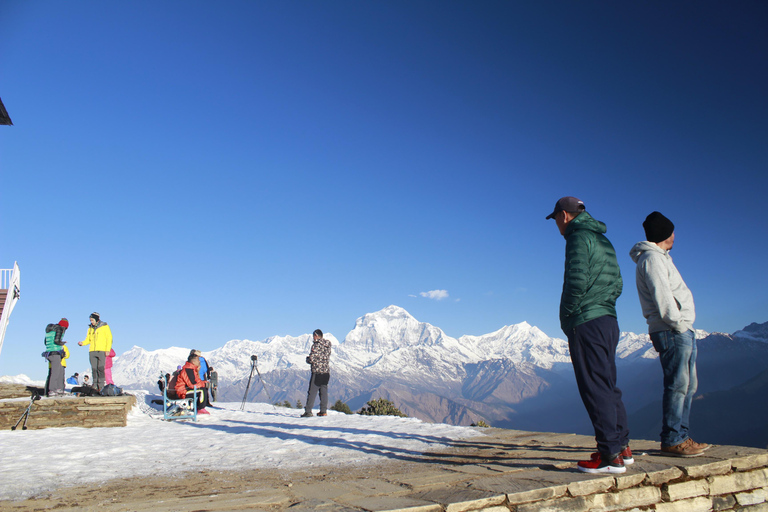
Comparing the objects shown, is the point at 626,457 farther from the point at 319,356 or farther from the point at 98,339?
the point at 98,339

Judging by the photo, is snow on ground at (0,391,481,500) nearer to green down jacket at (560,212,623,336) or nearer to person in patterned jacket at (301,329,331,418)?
person in patterned jacket at (301,329,331,418)

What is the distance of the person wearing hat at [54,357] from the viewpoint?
36.8ft

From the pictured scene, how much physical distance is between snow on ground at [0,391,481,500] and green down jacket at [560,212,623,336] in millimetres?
2693

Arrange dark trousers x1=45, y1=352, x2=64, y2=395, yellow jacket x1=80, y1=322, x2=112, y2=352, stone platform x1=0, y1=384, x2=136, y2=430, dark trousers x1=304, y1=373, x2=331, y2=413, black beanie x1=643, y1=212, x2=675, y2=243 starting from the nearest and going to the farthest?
1. black beanie x1=643, y1=212, x2=675, y2=243
2. stone platform x1=0, y1=384, x2=136, y2=430
3. dark trousers x1=45, y1=352, x2=64, y2=395
4. yellow jacket x1=80, y1=322, x2=112, y2=352
5. dark trousers x1=304, y1=373, x2=331, y2=413

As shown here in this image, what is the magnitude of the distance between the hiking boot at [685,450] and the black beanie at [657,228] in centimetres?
221

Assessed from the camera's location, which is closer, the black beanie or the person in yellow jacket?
the black beanie

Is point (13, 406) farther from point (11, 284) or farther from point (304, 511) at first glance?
point (11, 284)

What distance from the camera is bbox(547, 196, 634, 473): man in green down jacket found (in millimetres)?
4117

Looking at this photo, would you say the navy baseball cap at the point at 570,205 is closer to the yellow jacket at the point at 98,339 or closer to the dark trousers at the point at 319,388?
the dark trousers at the point at 319,388

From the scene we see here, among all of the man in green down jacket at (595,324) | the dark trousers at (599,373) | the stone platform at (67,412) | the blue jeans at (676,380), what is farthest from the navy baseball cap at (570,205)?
the stone platform at (67,412)

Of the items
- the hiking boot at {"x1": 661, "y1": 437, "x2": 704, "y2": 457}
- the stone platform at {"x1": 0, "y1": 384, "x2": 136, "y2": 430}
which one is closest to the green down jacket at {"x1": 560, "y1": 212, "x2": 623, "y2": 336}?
the hiking boot at {"x1": 661, "y1": 437, "x2": 704, "y2": 457}

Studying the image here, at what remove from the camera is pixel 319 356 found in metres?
12.8

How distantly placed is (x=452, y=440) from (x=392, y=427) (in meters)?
2.07

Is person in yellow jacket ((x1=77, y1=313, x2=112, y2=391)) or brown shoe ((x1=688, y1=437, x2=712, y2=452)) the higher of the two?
person in yellow jacket ((x1=77, y1=313, x2=112, y2=391))
